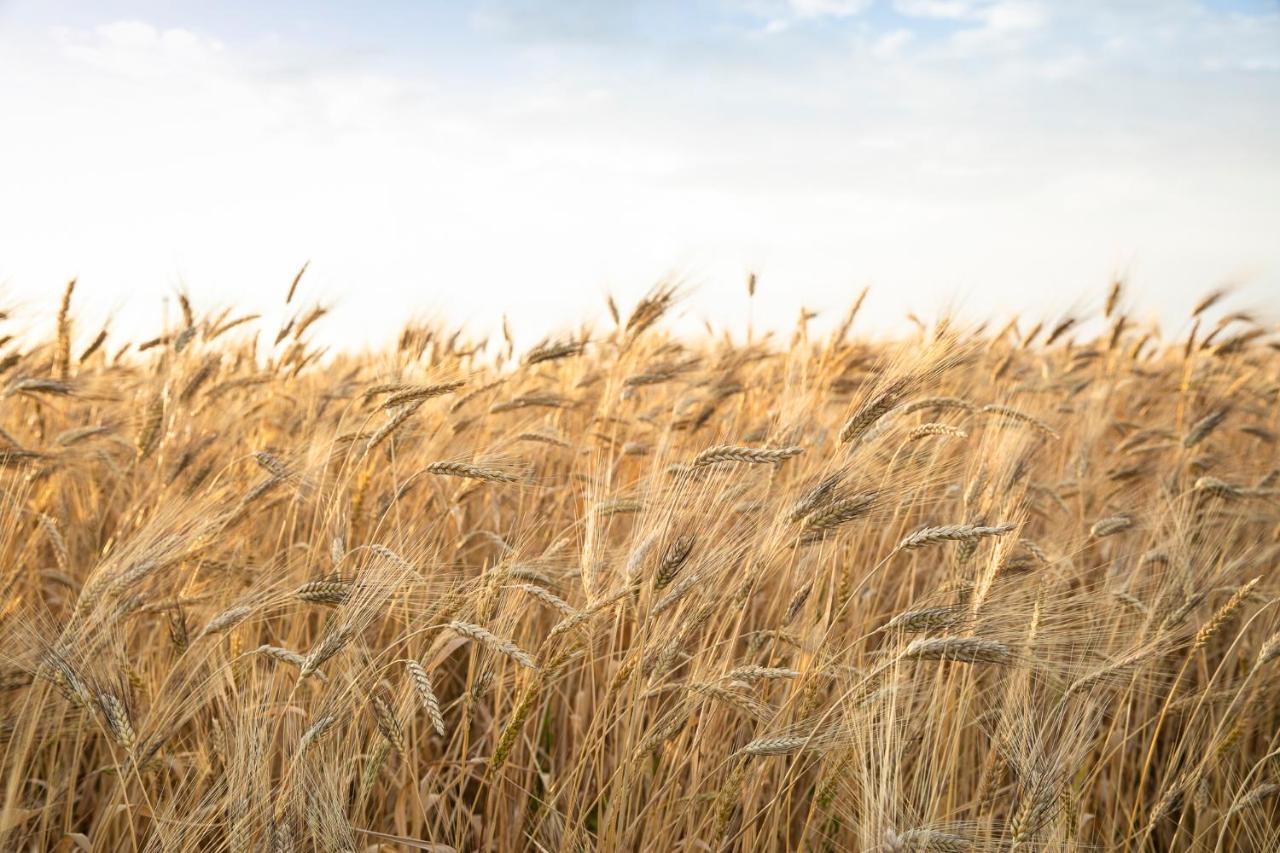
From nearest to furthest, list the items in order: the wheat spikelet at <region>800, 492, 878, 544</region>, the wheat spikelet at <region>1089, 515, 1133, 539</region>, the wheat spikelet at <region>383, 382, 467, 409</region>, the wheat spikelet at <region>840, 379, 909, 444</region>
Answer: the wheat spikelet at <region>800, 492, 878, 544</region> < the wheat spikelet at <region>840, 379, 909, 444</region> < the wheat spikelet at <region>383, 382, 467, 409</region> < the wheat spikelet at <region>1089, 515, 1133, 539</region>

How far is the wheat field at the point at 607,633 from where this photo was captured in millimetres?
1600

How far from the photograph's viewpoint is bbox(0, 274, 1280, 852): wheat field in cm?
160

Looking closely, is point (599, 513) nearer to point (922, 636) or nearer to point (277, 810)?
point (922, 636)

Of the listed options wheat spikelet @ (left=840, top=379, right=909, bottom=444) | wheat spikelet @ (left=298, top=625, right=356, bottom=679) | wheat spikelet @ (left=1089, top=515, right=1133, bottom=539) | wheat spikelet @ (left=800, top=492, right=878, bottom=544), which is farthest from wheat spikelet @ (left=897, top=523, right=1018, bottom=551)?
wheat spikelet @ (left=1089, top=515, right=1133, bottom=539)

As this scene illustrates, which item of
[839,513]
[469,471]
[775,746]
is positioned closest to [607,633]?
[469,471]

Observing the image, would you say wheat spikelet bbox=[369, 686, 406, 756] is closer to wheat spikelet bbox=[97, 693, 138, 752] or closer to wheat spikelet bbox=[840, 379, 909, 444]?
wheat spikelet bbox=[97, 693, 138, 752]

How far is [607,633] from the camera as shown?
2602mm

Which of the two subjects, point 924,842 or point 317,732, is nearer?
point 924,842

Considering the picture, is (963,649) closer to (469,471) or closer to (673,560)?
(673,560)

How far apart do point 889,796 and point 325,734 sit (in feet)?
2.95

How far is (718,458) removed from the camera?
1.90 metres

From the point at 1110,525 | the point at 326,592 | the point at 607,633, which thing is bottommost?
the point at 607,633

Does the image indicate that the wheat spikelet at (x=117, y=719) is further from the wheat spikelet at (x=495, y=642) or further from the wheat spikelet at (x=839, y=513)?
the wheat spikelet at (x=839, y=513)

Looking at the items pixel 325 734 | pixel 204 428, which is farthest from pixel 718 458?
pixel 204 428
